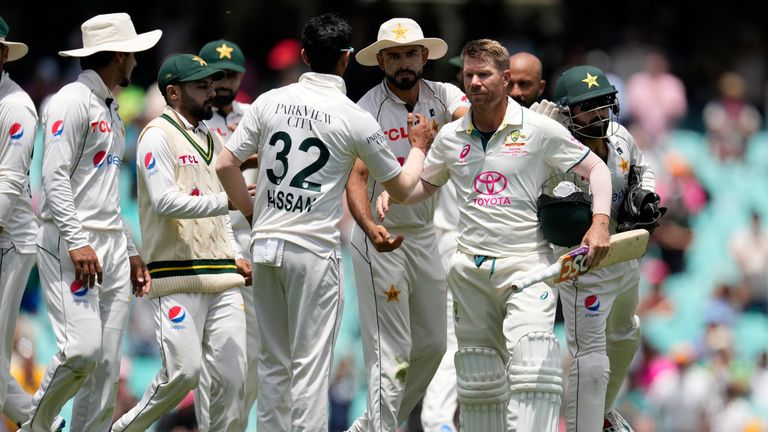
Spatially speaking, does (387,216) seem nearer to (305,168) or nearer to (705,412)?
(305,168)

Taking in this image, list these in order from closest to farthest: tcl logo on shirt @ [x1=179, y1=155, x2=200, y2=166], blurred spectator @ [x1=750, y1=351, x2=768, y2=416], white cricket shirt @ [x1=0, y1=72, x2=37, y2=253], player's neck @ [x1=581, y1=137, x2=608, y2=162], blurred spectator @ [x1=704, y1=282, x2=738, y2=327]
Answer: white cricket shirt @ [x1=0, y1=72, x2=37, y2=253] < tcl logo on shirt @ [x1=179, y1=155, x2=200, y2=166] < player's neck @ [x1=581, y1=137, x2=608, y2=162] < blurred spectator @ [x1=750, y1=351, x2=768, y2=416] < blurred spectator @ [x1=704, y1=282, x2=738, y2=327]

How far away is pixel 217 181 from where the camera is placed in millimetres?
9438

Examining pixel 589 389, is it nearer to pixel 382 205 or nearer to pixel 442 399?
pixel 382 205

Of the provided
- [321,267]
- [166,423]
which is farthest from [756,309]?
[321,267]

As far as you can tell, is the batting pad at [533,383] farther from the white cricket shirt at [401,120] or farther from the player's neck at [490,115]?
the white cricket shirt at [401,120]

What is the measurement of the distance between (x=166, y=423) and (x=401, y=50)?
5174 mm

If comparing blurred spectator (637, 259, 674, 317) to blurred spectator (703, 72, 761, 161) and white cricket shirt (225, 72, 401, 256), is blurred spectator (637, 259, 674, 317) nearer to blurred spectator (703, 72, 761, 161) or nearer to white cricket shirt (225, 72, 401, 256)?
blurred spectator (703, 72, 761, 161)

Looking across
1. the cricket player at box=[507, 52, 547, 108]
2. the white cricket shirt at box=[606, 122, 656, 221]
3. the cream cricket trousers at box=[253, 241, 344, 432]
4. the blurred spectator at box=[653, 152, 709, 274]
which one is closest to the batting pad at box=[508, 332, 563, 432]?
the cream cricket trousers at box=[253, 241, 344, 432]

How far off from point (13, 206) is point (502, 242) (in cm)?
305

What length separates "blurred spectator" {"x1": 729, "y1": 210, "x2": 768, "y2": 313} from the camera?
695 inches

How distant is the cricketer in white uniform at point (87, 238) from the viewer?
28.5 ft

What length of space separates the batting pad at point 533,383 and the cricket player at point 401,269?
1216 millimetres

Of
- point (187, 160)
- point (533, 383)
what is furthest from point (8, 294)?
point (533, 383)

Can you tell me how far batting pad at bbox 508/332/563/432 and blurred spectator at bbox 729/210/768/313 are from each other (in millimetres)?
9753
